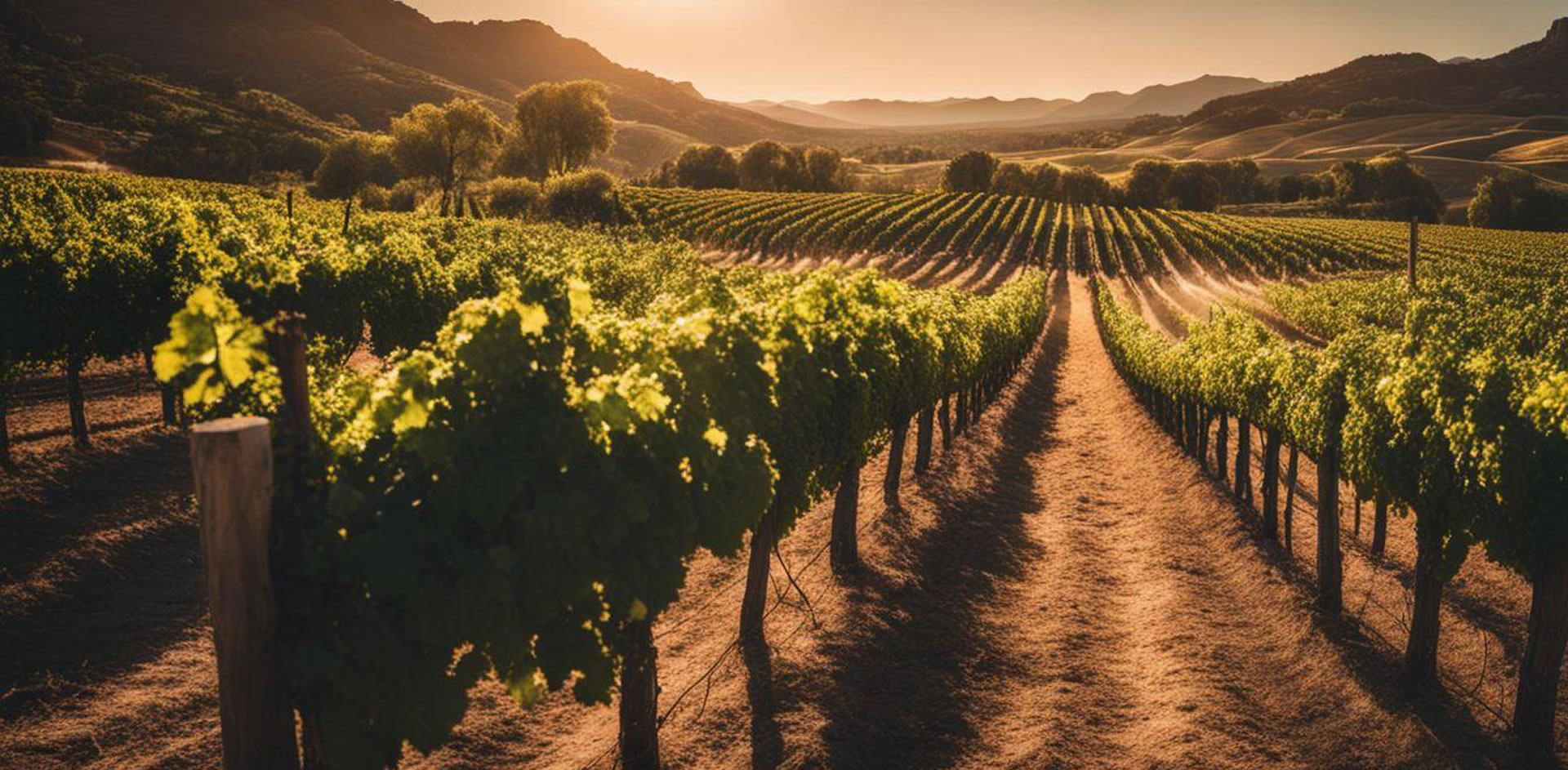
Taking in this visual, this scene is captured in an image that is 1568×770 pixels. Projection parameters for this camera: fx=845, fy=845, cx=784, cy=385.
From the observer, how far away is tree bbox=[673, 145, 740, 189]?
114 metres

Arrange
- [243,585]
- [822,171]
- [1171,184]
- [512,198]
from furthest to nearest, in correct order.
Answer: [1171,184]
[822,171]
[512,198]
[243,585]

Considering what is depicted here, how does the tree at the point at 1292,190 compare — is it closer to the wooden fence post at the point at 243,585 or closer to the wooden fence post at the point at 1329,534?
the wooden fence post at the point at 1329,534

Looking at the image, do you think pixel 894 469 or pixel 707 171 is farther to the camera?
pixel 707 171

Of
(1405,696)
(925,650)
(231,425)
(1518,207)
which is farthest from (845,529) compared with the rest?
(1518,207)

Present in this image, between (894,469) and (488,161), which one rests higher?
(488,161)

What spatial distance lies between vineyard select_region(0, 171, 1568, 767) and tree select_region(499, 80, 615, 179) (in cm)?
7862

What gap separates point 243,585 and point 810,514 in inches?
450

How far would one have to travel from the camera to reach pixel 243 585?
412 centimetres

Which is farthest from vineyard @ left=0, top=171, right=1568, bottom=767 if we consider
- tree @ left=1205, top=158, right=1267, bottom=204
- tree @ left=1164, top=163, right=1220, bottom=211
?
tree @ left=1205, top=158, right=1267, bottom=204

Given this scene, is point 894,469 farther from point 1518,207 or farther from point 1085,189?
point 1518,207

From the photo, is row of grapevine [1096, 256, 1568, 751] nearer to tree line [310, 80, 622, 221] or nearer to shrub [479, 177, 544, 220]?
tree line [310, 80, 622, 221]

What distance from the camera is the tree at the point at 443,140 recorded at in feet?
277

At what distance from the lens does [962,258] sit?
71.2 metres

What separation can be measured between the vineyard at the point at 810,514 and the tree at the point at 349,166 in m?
78.5
